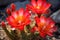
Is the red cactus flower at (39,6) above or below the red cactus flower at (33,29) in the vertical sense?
above

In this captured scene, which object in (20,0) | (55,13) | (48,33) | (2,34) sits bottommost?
(48,33)

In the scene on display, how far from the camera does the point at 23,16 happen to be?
0.53 metres

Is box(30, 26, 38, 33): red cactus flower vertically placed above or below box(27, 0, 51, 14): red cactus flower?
below

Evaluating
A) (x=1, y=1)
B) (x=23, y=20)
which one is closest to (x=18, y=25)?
(x=23, y=20)

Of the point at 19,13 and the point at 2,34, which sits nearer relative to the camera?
the point at 19,13

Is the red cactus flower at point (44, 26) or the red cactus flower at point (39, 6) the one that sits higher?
the red cactus flower at point (39, 6)

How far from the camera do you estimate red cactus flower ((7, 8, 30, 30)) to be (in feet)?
1.64

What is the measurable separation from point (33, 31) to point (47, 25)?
0.05 m

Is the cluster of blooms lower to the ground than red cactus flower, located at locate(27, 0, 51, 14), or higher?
lower

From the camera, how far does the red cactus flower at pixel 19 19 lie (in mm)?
499

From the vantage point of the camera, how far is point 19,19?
1.75ft

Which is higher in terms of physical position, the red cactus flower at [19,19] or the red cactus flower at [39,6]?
the red cactus flower at [39,6]

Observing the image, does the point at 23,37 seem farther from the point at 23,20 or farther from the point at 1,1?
the point at 1,1

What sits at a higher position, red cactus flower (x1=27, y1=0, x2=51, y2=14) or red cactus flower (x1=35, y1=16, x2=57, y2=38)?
red cactus flower (x1=27, y1=0, x2=51, y2=14)
